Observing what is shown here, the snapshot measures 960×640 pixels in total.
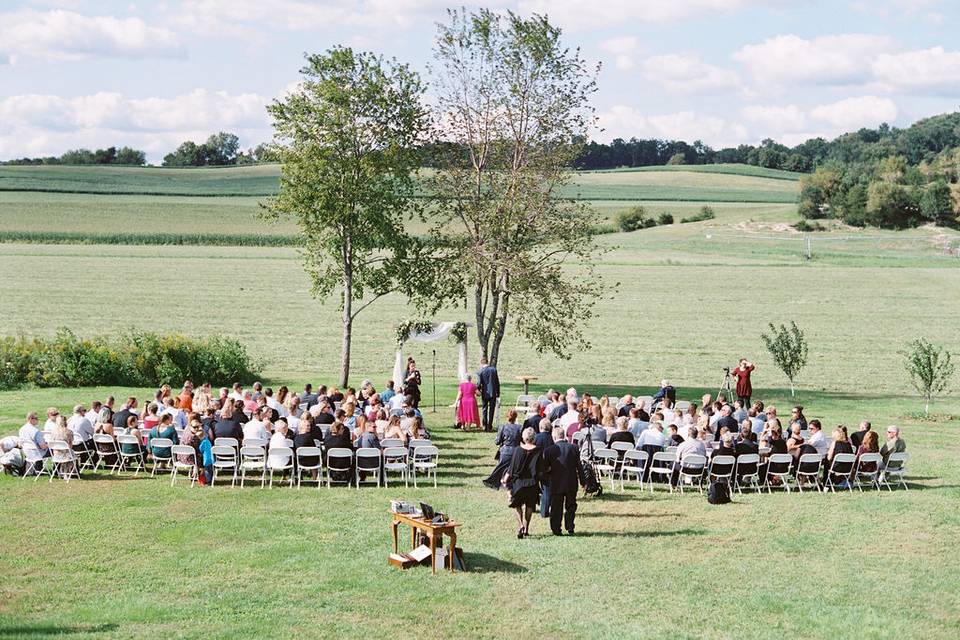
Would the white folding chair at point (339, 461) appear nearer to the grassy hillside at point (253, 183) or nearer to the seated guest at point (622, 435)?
the seated guest at point (622, 435)

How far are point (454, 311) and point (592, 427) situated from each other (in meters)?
34.2

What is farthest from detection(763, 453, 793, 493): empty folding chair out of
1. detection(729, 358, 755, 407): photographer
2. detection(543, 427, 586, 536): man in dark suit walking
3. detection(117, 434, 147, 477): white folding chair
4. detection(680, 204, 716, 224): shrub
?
detection(680, 204, 716, 224): shrub

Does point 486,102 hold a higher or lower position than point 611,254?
higher

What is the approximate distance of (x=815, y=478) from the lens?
19.2m

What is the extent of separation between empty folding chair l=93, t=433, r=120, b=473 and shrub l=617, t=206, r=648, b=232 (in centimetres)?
10374

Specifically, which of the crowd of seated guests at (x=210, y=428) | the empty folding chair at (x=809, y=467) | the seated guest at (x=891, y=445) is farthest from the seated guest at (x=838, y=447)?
the crowd of seated guests at (x=210, y=428)

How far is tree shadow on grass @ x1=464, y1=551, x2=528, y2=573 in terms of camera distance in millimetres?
13539

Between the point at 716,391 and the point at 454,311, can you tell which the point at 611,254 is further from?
the point at 716,391

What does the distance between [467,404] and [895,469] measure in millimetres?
9671

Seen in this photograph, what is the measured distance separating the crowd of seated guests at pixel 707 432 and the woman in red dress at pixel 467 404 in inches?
133

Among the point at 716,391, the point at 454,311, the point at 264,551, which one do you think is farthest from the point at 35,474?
the point at 454,311

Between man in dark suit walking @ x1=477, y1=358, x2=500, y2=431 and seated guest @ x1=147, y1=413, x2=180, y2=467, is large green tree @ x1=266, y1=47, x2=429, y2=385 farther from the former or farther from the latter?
seated guest @ x1=147, y1=413, x2=180, y2=467

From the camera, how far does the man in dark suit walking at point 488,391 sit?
24516 millimetres

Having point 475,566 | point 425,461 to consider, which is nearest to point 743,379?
point 425,461
